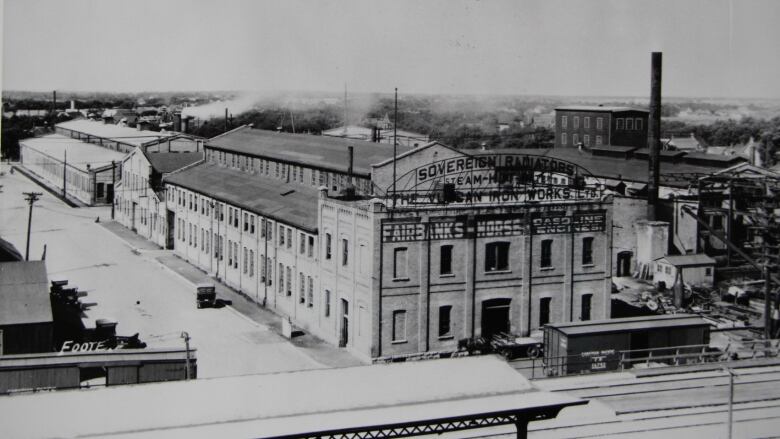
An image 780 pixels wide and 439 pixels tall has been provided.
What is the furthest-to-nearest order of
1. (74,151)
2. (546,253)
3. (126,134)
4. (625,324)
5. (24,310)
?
(126,134) → (74,151) → (546,253) → (625,324) → (24,310)

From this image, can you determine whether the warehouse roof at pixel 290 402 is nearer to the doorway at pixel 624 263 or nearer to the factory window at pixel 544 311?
the factory window at pixel 544 311

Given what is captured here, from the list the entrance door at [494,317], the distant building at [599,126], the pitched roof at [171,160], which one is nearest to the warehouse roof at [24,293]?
the pitched roof at [171,160]

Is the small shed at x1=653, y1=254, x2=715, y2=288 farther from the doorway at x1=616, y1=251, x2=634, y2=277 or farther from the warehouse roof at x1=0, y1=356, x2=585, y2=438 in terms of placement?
the warehouse roof at x1=0, y1=356, x2=585, y2=438

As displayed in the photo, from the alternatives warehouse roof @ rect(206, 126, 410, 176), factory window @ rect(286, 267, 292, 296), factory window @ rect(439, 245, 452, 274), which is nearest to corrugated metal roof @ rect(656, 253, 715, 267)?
factory window @ rect(439, 245, 452, 274)

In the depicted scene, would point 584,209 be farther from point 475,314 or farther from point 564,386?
point 564,386

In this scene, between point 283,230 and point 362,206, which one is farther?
point 283,230

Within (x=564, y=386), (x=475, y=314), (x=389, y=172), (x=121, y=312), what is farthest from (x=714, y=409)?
(x=121, y=312)

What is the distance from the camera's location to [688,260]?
33.1 meters

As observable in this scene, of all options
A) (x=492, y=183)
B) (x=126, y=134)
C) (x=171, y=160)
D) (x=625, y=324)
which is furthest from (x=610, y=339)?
(x=171, y=160)

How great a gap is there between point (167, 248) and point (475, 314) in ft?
45.5

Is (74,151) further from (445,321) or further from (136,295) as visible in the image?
(445,321)

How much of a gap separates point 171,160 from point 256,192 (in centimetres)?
621

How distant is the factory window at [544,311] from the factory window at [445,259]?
366 cm

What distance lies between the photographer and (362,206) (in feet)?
89.7
